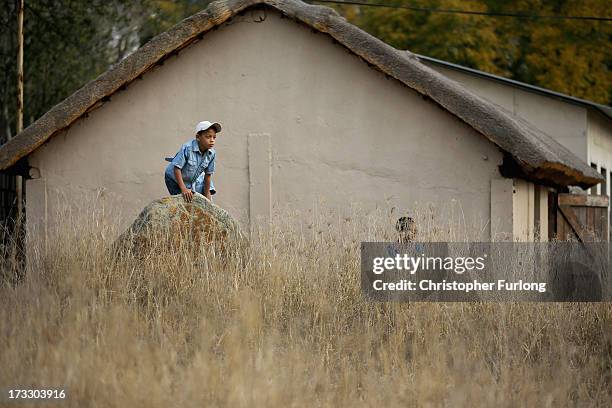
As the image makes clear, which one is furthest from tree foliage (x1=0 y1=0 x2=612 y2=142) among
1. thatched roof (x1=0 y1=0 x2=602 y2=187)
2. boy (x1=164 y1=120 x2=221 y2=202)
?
boy (x1=164 y1=120 x2=221 y2=202)

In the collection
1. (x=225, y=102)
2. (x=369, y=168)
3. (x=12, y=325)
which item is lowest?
(x=12, y=325)

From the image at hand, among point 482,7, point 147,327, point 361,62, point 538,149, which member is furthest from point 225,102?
point 482,7

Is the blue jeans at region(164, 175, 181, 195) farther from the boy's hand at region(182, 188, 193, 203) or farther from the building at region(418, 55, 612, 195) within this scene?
the building at region(418, 55, 612, 195)

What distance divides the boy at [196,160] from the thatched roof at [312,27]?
2.06m

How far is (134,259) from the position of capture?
31.1ft

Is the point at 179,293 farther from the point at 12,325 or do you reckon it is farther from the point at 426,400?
the point at 426,400

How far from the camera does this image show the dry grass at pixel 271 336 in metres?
6.92

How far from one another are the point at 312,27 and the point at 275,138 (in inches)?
52.7

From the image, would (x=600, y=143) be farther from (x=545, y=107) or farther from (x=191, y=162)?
(x=191, y=162)

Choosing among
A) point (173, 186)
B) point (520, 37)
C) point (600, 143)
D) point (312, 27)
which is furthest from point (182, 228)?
point (520, 37)

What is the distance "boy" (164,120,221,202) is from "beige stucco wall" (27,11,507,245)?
5.57 ft

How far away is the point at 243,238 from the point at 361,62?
385cm

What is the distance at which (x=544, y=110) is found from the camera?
19688mm

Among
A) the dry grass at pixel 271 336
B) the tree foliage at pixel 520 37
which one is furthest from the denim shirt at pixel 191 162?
the tree foliage at pixel 520 37
